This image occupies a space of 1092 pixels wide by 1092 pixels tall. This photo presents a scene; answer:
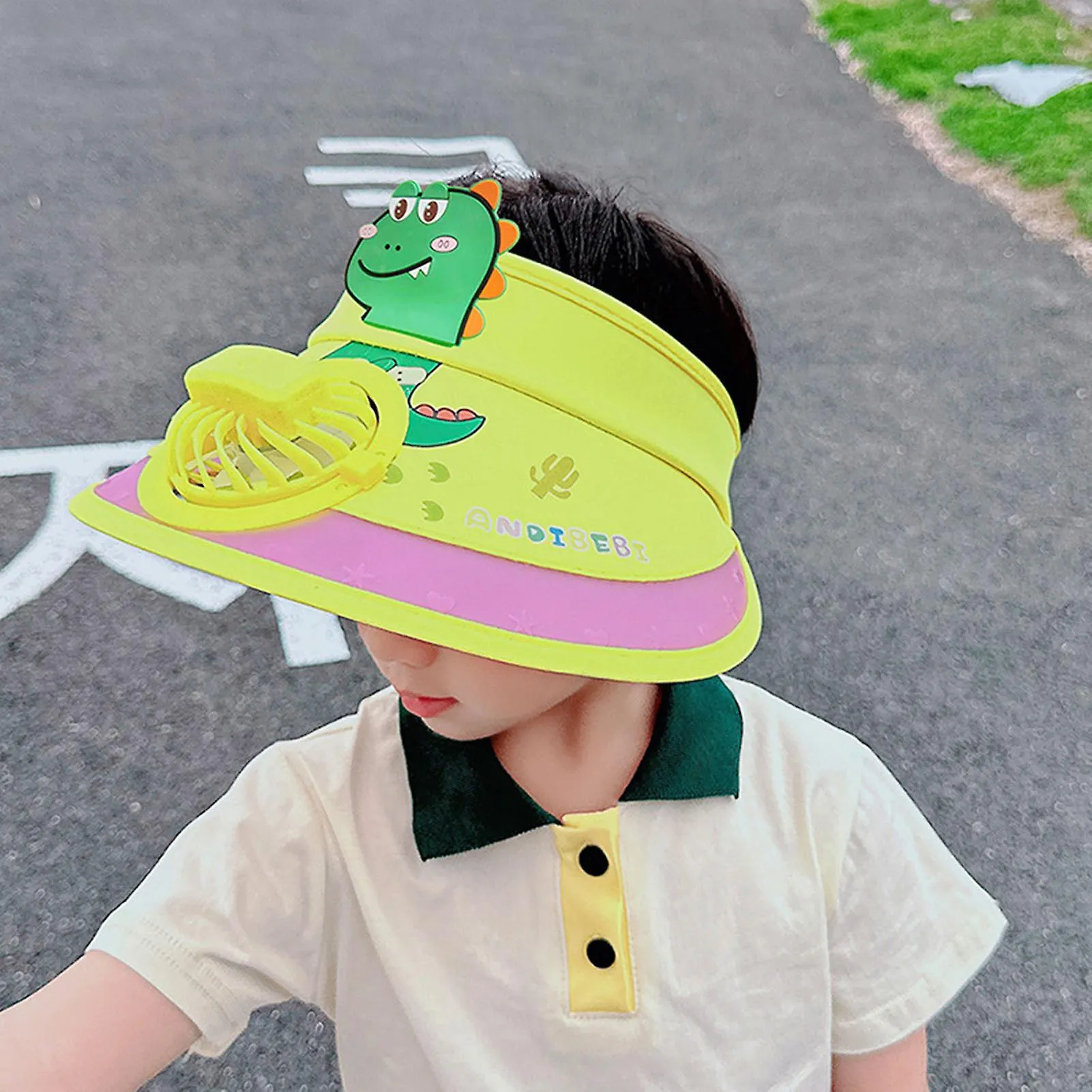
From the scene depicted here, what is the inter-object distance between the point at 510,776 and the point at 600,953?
11 cm

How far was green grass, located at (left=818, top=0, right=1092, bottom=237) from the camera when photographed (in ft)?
9.12

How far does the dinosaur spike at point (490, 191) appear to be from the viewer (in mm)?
618

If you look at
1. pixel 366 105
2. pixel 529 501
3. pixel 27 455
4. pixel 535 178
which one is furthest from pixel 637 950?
pixel 366 105

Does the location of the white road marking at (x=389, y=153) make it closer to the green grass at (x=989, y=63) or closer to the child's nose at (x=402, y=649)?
the green grass at (x=989, y=63)

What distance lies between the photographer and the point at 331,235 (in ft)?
7.86

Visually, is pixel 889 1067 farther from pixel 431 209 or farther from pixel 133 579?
pixel 133 579

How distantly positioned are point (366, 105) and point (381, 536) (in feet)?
8.96

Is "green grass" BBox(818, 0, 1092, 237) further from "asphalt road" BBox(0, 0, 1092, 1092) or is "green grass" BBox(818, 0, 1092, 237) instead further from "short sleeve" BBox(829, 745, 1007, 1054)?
"short sleeve" BBox(829, 745, 1007, 1054)

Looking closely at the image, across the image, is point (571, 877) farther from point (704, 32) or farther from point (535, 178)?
point (704, 32)

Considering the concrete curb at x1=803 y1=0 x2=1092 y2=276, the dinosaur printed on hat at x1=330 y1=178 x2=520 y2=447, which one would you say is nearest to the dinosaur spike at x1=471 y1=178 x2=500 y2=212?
the dinosaur printed on hat at x1=330 y1=178 x2=520 y2=447

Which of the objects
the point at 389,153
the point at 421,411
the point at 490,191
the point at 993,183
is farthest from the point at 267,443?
the point at 993,183

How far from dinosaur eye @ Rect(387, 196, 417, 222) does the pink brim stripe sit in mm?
177

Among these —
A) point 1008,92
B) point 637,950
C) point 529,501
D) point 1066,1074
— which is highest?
point 529,501

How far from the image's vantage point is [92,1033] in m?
0.60
